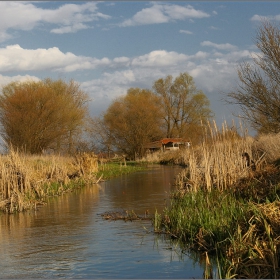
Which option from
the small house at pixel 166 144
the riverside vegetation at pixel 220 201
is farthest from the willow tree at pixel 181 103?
the riverside vegetation at pixel 220 201

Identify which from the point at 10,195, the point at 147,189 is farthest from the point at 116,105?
the point at 10,195

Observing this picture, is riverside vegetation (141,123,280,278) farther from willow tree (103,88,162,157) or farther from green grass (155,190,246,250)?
willow tree (103,88,162,157)

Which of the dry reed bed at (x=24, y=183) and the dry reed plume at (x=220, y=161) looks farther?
the dry reed bed at (x=24, y=183)

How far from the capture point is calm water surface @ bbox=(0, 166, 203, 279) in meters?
7.36

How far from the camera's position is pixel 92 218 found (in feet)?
40.9

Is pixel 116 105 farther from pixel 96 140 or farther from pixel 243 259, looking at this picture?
pixel 243 259

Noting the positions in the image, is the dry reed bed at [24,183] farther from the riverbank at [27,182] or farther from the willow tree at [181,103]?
the willow tree at [181,103]

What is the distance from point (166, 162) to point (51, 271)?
124 feet

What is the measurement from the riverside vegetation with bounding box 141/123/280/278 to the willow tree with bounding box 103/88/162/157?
1527 inches

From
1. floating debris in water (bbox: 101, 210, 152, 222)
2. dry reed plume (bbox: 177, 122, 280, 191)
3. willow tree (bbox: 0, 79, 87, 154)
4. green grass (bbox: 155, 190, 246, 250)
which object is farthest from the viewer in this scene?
willow tree (bbox: 0, 79, 87, 154)

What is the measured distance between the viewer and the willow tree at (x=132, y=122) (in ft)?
178

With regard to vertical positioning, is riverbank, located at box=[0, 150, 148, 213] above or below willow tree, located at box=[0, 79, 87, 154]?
below

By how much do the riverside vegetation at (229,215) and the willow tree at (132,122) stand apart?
3878 centimetres

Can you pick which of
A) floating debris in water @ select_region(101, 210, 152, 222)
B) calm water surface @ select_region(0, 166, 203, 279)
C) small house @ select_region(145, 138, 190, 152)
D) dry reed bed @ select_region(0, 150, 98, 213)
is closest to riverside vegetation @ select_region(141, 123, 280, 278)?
calm water surface @ select_region(0, 166, 203, 279)
